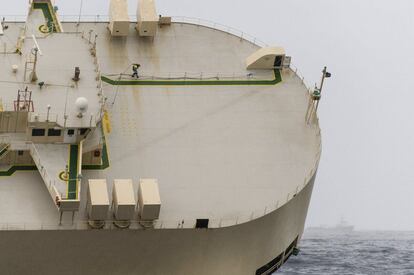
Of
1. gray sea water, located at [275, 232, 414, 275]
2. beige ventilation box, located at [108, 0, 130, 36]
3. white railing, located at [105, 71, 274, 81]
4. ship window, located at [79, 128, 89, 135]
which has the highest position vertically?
beige ventilation box, located at [108, 0, 130, 36]

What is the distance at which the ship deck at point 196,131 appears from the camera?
70312mm

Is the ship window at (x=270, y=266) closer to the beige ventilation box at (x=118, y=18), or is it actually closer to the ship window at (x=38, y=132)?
the ship window at (x=38, y=132)

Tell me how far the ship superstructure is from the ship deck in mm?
84

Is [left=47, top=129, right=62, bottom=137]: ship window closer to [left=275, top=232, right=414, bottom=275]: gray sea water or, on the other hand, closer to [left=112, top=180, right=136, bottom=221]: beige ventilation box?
[left=112, top=180, right=136, bottom=221]: beige ventilation box

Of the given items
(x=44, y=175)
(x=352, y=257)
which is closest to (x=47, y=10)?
(x=44, y=175)

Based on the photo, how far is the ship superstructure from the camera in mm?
68000

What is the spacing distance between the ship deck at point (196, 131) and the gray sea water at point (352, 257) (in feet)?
46.9

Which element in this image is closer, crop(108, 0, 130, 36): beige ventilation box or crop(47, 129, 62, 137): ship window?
crop(47, 129, 62, 137): ship window

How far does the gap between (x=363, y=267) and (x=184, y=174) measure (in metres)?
22.1

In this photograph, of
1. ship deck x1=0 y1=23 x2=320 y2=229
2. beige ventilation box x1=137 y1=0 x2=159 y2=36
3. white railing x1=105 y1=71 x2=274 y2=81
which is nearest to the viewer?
ship deck x1=0 y1=23 x2=320 y2=229

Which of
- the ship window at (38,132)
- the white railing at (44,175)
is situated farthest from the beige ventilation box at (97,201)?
the ship window at (38,132)

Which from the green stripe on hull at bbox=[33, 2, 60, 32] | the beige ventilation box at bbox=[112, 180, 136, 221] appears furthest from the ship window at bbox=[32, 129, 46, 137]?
the green stripe on hull at bbox=[33, 2, 60, 32]

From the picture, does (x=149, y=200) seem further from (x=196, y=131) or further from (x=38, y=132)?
(x=196, y=131)

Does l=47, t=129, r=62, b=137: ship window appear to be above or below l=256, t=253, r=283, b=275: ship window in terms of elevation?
above
